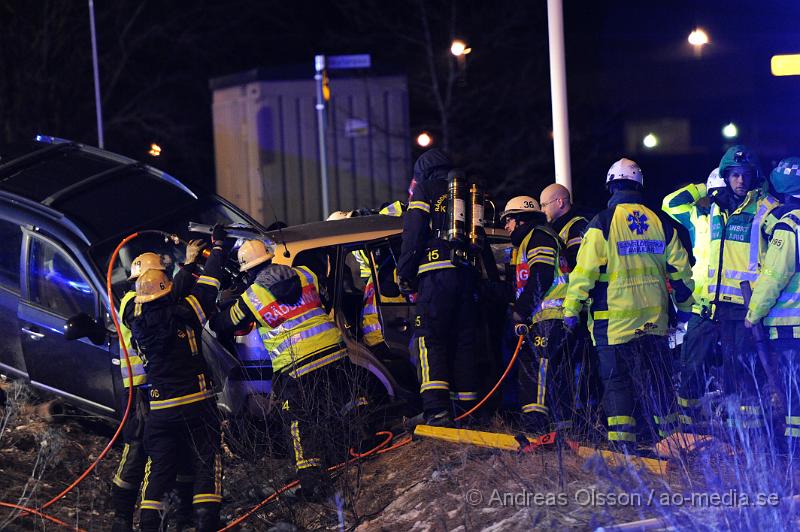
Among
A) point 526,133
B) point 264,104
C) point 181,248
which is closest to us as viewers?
point 181,248

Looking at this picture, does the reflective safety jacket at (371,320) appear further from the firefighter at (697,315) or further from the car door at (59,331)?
the firefighter at (697,315)

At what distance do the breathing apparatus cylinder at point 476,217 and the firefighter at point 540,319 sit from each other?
0.75ft

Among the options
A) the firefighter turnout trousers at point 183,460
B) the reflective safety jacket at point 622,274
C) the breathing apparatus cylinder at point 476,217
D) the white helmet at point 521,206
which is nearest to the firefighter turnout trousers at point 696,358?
the reflective safety jacket at point 622,274

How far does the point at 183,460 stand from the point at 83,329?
42.3 inches

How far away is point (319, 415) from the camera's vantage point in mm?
6660

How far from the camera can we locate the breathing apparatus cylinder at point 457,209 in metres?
7.04

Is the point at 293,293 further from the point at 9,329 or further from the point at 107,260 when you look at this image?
the point at 9,329

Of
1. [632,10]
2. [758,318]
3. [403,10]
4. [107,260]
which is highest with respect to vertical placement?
[403,10]

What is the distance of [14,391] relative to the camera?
7.69m

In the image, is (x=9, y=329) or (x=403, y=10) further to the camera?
(x=403, y=10)

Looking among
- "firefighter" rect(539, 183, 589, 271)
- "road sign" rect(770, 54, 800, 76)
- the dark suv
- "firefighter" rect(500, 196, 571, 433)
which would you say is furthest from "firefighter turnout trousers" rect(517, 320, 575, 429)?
"road sign" rect(770, 54, 800, 76)

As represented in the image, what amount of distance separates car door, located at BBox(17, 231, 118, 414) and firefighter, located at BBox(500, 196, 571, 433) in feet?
9.17

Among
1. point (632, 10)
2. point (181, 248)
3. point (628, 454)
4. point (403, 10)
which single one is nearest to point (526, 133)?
point (403, 10)

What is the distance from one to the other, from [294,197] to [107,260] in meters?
7.79
